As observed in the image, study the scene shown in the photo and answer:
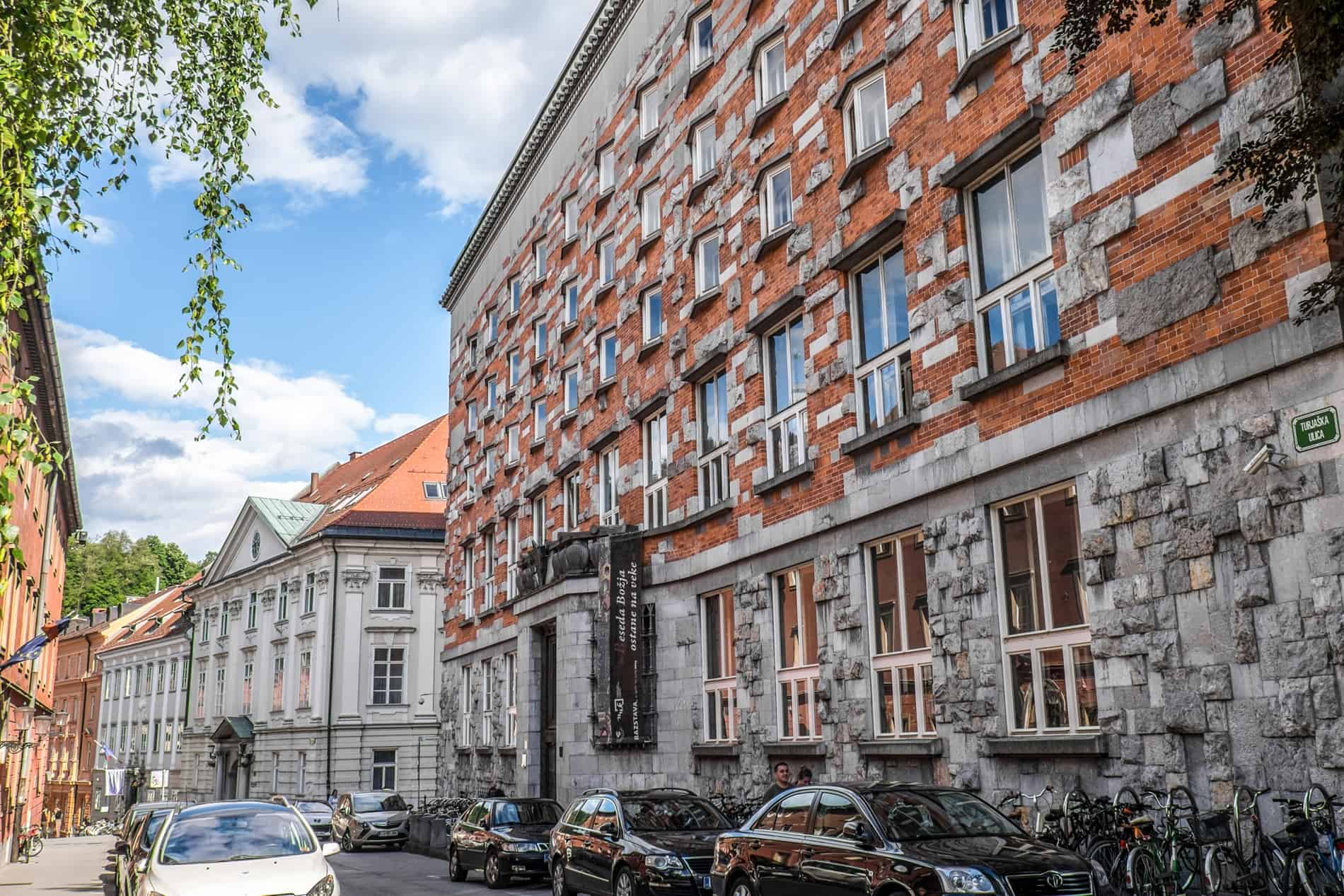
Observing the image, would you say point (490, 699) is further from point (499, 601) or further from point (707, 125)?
point (707, 125)

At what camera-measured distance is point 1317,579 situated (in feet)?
33.8

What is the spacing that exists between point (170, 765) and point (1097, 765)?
74480 millimetres

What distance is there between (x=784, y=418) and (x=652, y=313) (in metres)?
7.04

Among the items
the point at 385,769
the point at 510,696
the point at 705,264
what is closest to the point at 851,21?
the point at 705,264

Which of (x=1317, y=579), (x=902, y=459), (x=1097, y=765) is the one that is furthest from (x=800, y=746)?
(x=1317, y=579)

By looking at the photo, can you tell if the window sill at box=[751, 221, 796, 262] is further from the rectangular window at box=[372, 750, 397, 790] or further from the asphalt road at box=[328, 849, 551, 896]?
the rectangular window at box=[372, 750, 397, 790]

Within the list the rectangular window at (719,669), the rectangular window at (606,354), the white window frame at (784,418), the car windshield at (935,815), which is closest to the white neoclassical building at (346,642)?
the rectangular window at (606,354)

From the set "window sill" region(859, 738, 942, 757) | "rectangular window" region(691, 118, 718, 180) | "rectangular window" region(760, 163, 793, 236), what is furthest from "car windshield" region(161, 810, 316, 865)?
"rectangular window" region(691, 118, 718, 180)

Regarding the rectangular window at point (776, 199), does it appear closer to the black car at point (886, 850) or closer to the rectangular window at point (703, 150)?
the rectangular window at point (703, 150)

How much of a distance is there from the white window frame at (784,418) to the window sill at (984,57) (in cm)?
526

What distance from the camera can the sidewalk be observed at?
2548 cm

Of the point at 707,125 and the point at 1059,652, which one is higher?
the point at 707,125

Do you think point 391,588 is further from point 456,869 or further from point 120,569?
point 120,569

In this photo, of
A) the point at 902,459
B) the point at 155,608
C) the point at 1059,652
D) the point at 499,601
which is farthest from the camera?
the point at 155,608
